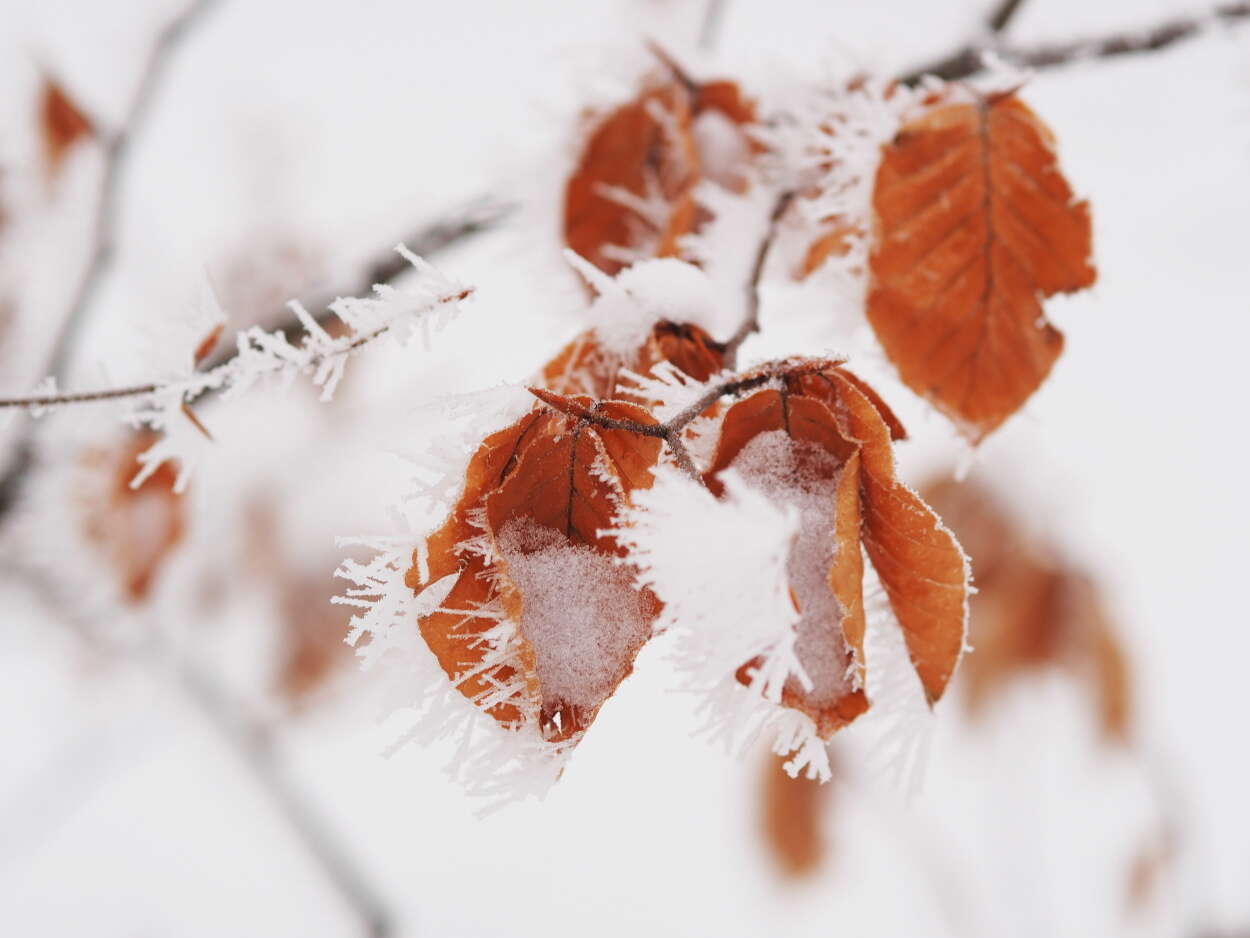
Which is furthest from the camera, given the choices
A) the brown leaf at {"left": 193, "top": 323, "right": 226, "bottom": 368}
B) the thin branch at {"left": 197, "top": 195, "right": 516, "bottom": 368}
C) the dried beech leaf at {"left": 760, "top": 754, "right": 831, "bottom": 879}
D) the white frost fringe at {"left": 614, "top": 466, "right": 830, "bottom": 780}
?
the dried beech leaf at {"left": 760, "top": 754, "right": 831, "bottom": 879}

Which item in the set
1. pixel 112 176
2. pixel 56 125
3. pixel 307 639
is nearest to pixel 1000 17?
pixel 112 176

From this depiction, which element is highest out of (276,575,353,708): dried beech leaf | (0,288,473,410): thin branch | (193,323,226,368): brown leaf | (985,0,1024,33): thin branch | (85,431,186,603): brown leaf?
(0,288,473,410): thin branch

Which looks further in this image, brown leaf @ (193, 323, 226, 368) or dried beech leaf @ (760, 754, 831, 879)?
dried beech leaf @ (760, 754, 831, 879)

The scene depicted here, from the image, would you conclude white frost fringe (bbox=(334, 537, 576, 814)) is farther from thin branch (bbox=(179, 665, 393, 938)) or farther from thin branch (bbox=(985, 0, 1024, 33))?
thin branch (bbox=(179, 665, 393, 938))

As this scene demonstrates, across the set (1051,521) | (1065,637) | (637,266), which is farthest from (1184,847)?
(637,266)

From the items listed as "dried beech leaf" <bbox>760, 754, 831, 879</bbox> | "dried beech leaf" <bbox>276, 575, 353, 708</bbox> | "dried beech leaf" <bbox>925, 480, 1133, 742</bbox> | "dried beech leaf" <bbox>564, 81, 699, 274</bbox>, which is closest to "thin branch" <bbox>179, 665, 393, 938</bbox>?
"dried beech leaf" <bbox>276, 575, 353, 708</bbox>

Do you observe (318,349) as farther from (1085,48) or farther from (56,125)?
(56,125)

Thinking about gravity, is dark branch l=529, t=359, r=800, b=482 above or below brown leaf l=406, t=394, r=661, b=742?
above
